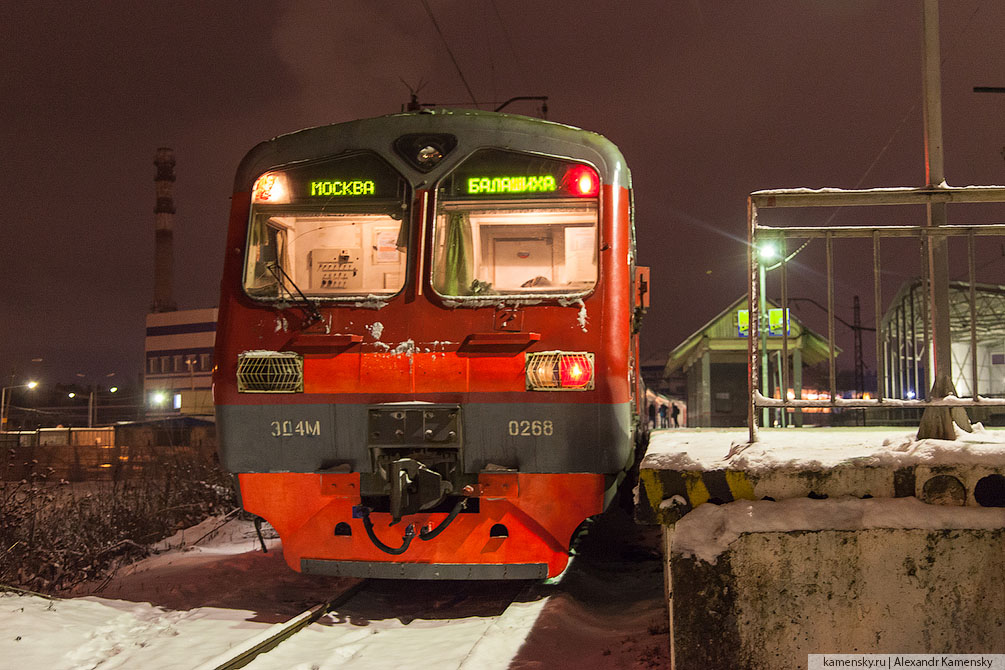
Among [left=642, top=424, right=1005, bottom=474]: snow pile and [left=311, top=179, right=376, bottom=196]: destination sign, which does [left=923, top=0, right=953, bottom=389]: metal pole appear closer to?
[left=642, top=424, right=1005, bottom=474]: snow pile

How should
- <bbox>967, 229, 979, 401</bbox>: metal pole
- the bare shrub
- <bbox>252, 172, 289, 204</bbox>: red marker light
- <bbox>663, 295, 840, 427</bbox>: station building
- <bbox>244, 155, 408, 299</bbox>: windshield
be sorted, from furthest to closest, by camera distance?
1. <bbox>663, 295, 840, 427</bbox>: station building
2. the bare shrub
3. <bbox>252, 172, 289, 204</bbox>: red marker light
4. <bbox>244, 155, 408, 299</bbox>: windshield
5. <bbox>967, 229, 979, 401</bbox>: metal pole

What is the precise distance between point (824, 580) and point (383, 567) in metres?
3.18

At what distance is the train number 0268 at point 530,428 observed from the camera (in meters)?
5.59

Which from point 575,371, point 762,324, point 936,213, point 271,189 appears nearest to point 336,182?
point 271,189

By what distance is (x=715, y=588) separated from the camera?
3.40m

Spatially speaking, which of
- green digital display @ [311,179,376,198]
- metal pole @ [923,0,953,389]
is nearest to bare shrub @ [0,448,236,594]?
green digital display @ [311,179,376,198]

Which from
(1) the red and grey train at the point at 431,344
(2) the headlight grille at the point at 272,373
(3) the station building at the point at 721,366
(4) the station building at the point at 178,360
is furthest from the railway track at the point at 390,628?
(4) the station building at the point at 178,360

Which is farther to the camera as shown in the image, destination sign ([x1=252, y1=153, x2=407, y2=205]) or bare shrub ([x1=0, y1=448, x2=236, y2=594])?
bare shrub ([x1=0, y1=448, x2=236, y2=594])

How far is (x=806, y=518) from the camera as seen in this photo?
3365 mm

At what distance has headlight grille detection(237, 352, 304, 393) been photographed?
19.0 ft

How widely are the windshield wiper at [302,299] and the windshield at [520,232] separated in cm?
83

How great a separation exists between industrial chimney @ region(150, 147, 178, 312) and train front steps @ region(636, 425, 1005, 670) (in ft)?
225

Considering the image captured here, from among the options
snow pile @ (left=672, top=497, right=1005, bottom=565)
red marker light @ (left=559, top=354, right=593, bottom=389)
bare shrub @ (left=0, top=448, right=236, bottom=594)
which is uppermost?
red marker light @ (left=559, top=354, right=593, bottom=389)

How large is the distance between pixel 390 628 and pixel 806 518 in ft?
11.2
